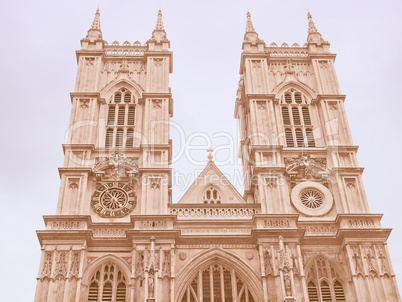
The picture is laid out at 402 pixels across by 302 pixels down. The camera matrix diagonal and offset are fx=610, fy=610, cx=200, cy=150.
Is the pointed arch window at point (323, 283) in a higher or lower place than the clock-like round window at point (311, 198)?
lower

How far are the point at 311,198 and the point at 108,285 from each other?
11042mm

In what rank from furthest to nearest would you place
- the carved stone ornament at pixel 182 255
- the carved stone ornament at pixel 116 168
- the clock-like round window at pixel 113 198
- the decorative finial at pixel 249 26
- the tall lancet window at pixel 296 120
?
the decorative finial at pixel 249 26
the tall lancet window at pixel 296 120
the carved stone ornament at pixel 116 168
the clock-like round window at pixel 113 198
the carved stone ornament at pixel 182 255

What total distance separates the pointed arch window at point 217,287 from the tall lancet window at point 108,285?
9.22 ft

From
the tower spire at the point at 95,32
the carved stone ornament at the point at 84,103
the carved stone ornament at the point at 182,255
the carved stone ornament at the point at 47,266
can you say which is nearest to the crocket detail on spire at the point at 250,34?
the tower spire at the point at 95,32

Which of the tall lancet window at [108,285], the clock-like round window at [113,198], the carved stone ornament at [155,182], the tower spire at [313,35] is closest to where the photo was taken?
the tall lancet window at [108,285]

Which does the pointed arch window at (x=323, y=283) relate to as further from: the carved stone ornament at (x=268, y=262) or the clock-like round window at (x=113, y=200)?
the clock-like round window at (x=113, y=200)

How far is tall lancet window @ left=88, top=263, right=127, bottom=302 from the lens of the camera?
27234 millimetres

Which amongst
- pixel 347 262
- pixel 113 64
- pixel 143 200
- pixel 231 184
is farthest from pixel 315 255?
pixel 113 64

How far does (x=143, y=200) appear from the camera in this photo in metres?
30.2

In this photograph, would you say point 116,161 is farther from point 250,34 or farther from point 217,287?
point 250,34

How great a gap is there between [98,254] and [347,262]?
11.5 meters

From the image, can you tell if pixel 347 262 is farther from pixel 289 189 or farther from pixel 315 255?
pixel 289 189

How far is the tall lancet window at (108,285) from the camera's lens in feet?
89.4

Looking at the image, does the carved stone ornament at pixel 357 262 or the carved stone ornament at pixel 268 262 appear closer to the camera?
the carved stone ornament at pixel 268 262
